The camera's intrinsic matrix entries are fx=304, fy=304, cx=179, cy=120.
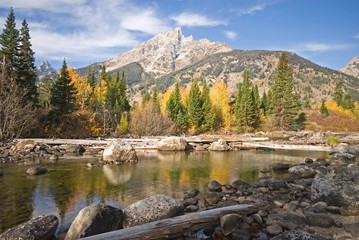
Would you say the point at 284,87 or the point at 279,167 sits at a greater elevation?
the point at 284,87

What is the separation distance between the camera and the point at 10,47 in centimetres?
3938

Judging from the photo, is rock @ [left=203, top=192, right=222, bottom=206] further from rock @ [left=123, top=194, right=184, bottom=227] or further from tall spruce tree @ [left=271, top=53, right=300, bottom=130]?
tall spruce tree @ [left=271, top=53, right=300, bottom=130]

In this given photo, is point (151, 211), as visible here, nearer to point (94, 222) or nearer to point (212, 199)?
point (94, 222)

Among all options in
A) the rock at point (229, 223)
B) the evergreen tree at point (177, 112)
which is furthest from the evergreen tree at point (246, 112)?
the rock at point (229, 223)

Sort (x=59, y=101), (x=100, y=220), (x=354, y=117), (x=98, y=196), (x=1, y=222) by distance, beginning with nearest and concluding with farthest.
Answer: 1. (x=100, y=220)
2. (x=1, y=222)
3. (x=98, y=196)
4. (x=59, y=101)
5. (x=354, y=117)

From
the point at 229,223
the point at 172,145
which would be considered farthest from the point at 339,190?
the point at 172,145

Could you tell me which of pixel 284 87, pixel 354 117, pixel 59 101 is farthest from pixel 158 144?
pixel 354 117

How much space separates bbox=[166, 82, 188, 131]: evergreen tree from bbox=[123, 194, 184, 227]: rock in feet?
188

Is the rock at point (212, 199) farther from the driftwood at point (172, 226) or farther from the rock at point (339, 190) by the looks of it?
the rock at point (339, 190)

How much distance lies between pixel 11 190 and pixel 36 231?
777 centimetres

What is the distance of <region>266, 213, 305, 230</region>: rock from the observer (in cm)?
916

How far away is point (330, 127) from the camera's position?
83000mm

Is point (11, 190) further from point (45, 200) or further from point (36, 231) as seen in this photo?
point (36, 231)

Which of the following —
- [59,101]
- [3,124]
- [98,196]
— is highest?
[59,101]
